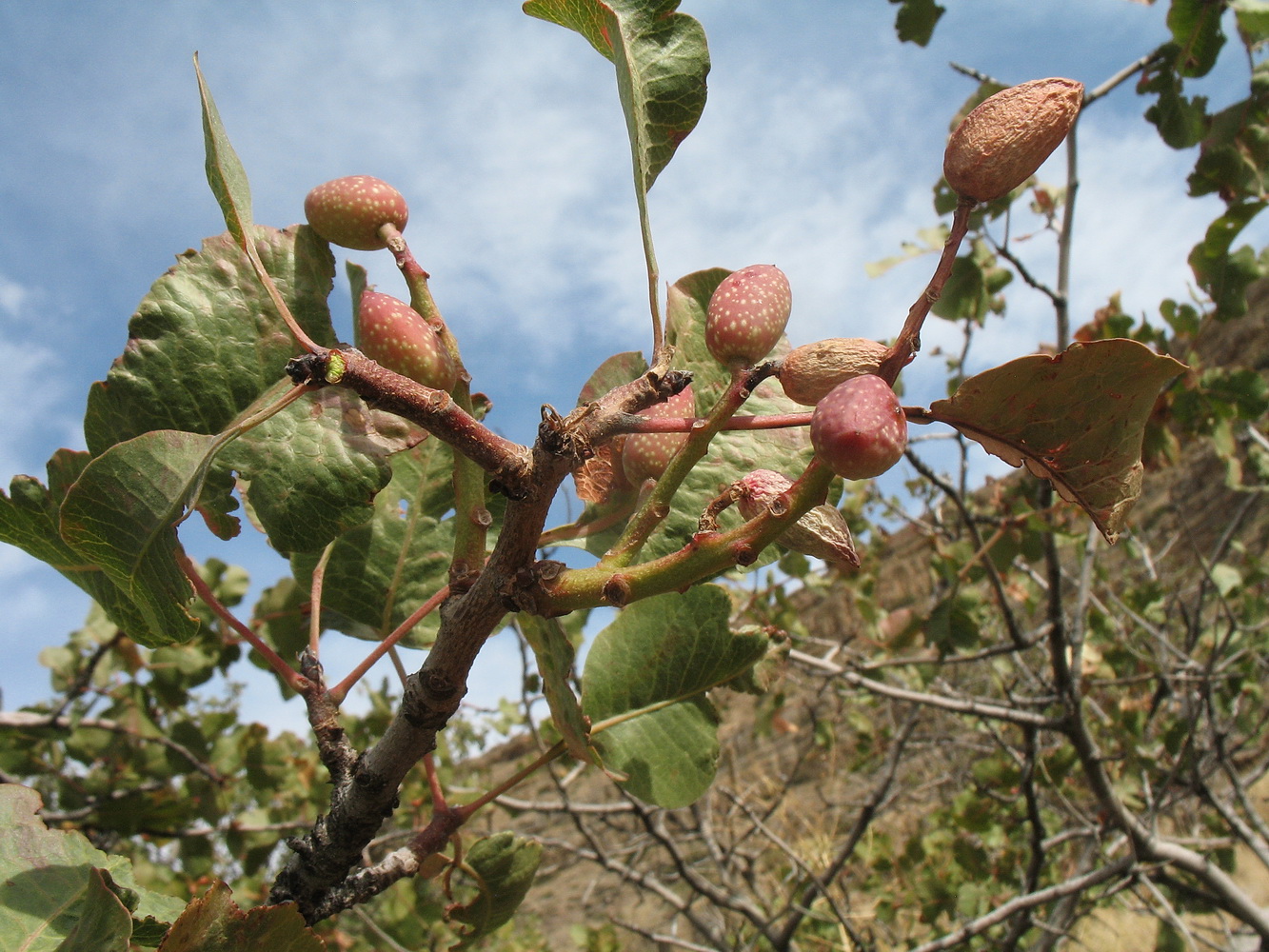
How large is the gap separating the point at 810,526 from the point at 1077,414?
7.9 inches

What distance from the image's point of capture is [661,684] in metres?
1.06

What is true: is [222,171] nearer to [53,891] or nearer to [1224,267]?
[53,891]

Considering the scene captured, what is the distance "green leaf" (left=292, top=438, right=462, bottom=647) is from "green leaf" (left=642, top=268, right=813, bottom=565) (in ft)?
0.98

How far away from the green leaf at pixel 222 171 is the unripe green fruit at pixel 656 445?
0.36m

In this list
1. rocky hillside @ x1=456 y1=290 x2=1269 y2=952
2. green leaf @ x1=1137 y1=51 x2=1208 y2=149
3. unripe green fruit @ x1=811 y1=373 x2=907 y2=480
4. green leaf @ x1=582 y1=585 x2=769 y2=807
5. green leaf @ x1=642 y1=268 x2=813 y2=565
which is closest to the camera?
unripe green fruit @ x1=811 y1=373 x2=907 y2=480

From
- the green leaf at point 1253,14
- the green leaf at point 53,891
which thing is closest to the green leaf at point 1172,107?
the green leaf at point 1253,14

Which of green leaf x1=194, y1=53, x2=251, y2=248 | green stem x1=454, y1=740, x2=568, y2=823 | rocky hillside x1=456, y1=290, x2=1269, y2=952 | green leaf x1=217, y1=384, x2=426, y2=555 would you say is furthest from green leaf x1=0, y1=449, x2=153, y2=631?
rocky hillside x1=456, y1=290, x2=1269, y2=952

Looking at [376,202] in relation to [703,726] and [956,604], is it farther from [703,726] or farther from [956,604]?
[956,604]

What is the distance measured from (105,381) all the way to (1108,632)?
3689mm

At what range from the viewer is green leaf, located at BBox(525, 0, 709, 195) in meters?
0.77

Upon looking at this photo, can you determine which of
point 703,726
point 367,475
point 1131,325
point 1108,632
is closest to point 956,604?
point 1131,325

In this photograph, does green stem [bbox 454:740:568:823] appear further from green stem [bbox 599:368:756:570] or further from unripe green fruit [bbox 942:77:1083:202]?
unripe green fruit [bbox 942:77:1083:202]

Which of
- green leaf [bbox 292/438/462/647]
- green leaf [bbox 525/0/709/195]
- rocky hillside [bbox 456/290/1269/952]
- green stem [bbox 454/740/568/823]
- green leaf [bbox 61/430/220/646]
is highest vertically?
rocky hillside [bbox 456/290/1269/952]

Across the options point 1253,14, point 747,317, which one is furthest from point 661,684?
point 1253,14
